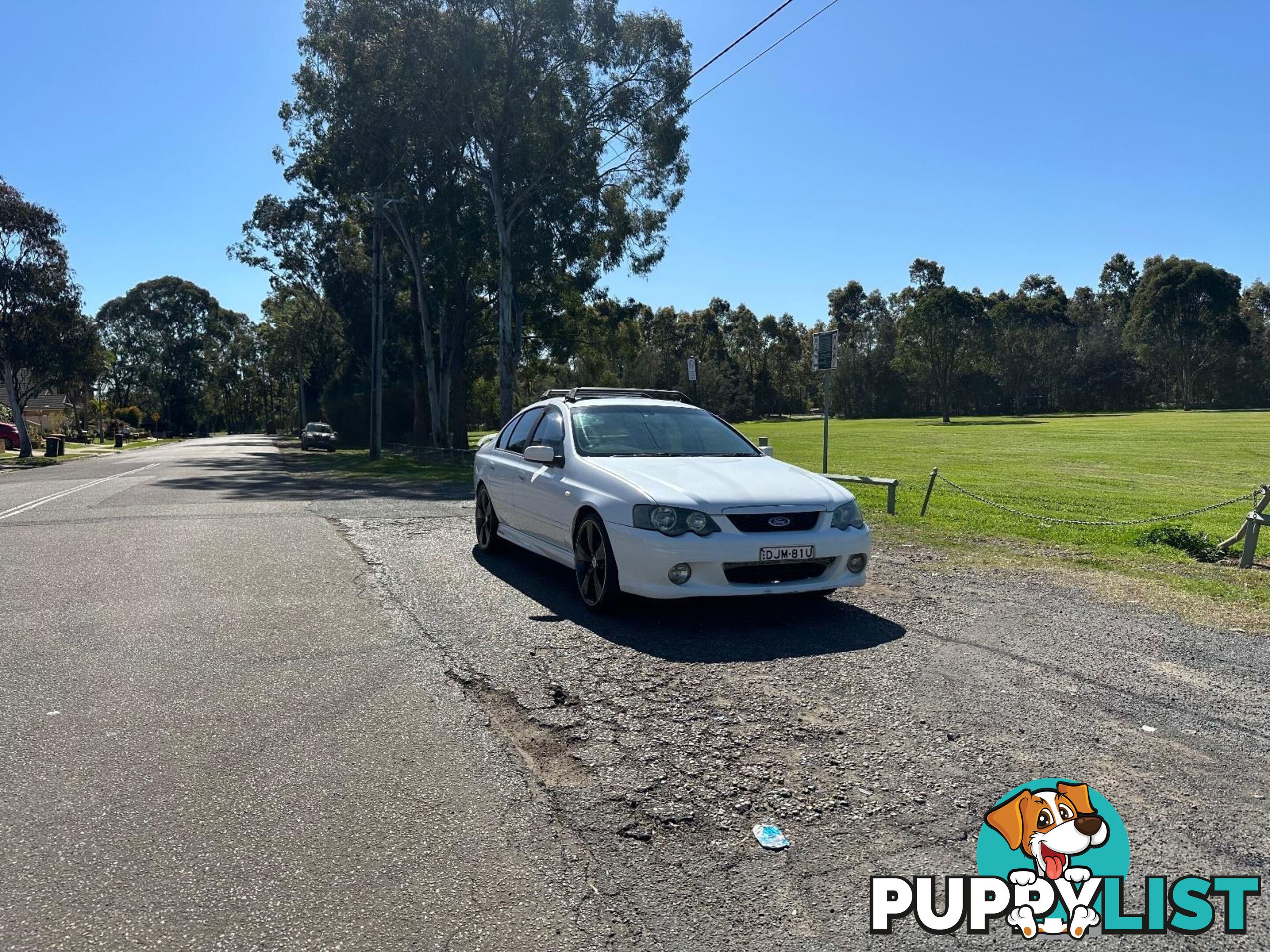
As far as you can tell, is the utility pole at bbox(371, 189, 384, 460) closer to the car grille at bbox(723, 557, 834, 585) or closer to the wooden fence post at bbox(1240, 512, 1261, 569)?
the wooden fence post at bbox(1240, 512, 1261, 569)

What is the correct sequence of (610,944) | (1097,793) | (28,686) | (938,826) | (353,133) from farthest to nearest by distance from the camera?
(353,133) → (28,686) → (1097,793) → (938,826) → (610,944)

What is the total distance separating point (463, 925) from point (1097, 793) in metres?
2.52

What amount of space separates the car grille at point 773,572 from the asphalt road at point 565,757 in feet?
1.11

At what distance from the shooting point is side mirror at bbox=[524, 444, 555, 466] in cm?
802

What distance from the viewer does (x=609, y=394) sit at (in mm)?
9359

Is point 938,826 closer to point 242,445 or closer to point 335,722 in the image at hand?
point 335,722

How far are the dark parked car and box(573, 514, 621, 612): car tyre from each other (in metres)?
44.3

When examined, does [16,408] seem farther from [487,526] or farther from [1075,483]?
[1075,483]

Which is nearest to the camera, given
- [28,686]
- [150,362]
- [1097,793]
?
[1097,793]

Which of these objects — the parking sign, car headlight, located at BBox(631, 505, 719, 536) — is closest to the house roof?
the parking sign

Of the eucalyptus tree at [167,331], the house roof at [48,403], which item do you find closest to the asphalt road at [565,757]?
the eucalyptus tree at [167,331]

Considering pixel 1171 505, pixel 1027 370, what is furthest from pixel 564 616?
pixel 1027 370

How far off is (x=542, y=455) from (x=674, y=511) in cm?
184

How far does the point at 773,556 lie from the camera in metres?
6.56
